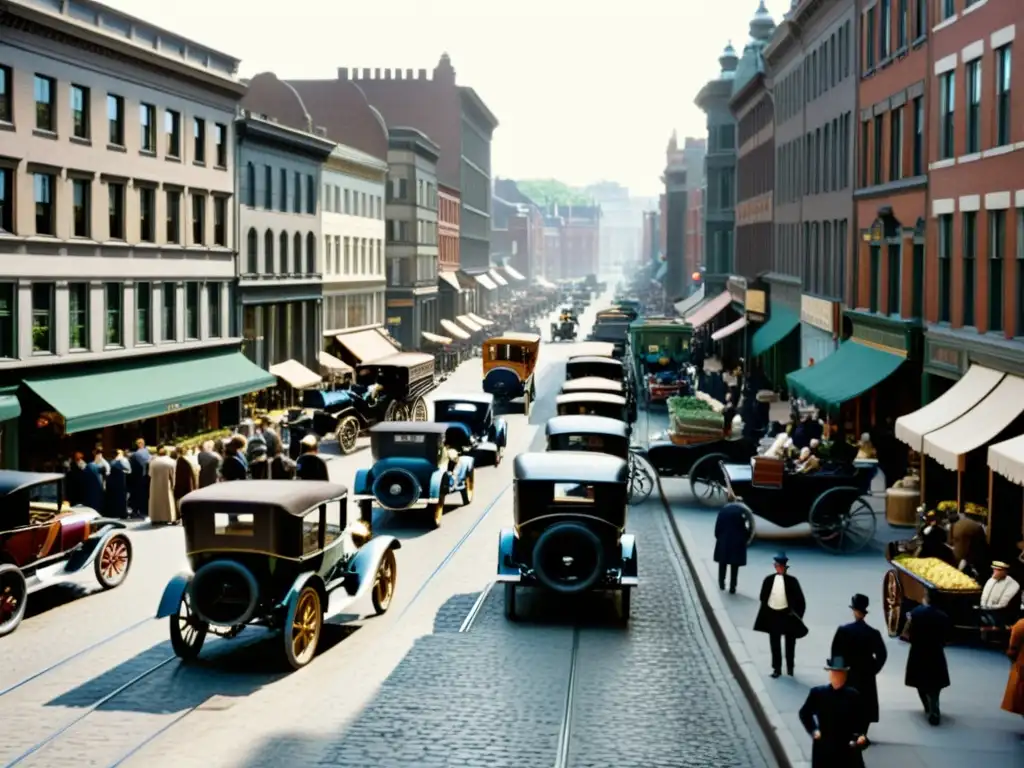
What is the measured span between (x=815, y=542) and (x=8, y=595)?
1474 centimetres

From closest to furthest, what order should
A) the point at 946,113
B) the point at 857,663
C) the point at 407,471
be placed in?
1. the point at 857,663
2. the point at 407,471
3. the point at 946,113

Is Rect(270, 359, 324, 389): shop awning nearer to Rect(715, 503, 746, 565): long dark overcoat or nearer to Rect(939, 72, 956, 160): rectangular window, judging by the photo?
Rect(939, 72, 956, 160): rectangular window

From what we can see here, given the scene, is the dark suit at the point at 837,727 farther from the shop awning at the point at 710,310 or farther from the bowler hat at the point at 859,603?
the shop awning at the point at 710,310

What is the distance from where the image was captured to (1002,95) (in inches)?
1068

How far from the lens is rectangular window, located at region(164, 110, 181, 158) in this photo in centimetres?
4447

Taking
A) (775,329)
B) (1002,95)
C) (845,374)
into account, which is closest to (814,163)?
(775,329)

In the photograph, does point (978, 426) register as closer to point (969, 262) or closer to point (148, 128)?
point (969, 262)

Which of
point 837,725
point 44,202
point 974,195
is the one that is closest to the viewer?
point 837,725

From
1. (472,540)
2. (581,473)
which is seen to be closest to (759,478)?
(472,540)

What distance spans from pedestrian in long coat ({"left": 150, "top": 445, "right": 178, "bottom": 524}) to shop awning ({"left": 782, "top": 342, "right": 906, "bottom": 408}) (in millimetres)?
15473

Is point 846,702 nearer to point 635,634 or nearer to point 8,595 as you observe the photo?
point 635,634

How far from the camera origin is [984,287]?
91.8 feet

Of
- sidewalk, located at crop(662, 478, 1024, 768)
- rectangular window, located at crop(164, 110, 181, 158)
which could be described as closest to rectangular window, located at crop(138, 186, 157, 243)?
rectangular window, located at crop(164, 110, 181, 158)

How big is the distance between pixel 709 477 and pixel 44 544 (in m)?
15.6
